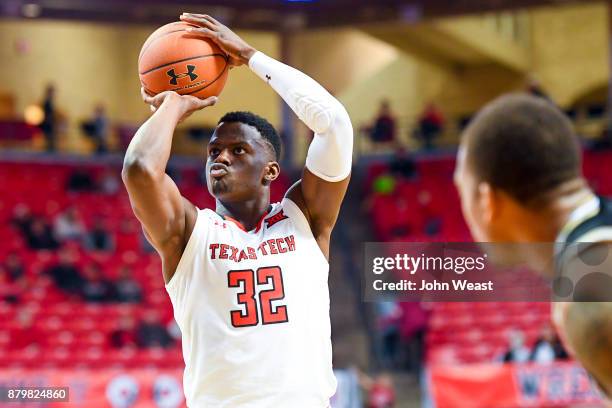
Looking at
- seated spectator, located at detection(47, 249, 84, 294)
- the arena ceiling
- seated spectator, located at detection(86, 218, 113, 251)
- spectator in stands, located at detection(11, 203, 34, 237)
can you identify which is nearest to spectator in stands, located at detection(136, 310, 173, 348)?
seated spectator, located at detection(47, 249, 84, 294)

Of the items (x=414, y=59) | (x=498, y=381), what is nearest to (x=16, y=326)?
(x=498, y=381)

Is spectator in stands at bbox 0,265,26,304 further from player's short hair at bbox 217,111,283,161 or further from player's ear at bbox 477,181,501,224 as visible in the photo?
player's ear at bbox 477,181,501,224

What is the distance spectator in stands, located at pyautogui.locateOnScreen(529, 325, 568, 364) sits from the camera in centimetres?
988

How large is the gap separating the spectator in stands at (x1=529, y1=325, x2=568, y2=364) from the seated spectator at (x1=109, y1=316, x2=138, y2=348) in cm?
510

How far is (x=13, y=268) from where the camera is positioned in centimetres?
1320

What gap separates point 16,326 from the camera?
11.9 metres

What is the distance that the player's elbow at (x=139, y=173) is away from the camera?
10.2ft

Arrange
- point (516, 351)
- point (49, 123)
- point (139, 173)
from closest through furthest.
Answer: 1. point (139, 173)
2. point (516, 351)
3. point (49, 123)

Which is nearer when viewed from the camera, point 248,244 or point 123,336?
point 248,244

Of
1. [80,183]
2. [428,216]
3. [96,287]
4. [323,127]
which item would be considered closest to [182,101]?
[323,127]

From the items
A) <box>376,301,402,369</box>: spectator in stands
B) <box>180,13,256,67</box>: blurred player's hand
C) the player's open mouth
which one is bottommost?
<box>376,301,402,369</box>: spectator in stands

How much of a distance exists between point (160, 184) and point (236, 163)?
0.43 m

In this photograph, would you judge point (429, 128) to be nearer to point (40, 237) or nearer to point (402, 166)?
point (402, 166)

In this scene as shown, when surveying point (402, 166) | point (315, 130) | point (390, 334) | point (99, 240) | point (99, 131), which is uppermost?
point (315, 130)
